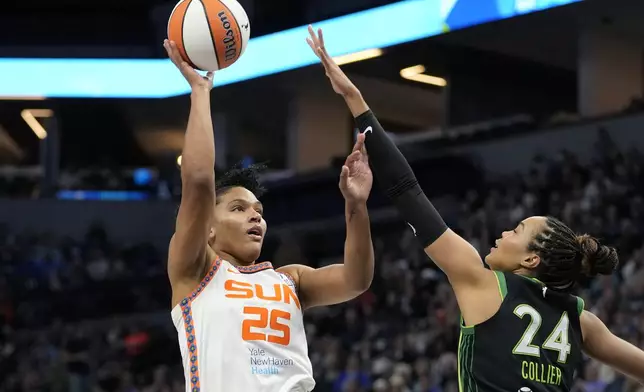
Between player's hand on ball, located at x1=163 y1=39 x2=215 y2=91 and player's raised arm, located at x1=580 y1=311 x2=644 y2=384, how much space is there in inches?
60.4

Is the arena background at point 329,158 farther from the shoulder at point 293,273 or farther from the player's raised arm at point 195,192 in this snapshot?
the player's raised arm at point 195,192

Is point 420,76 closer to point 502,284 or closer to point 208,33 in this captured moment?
point 208,33

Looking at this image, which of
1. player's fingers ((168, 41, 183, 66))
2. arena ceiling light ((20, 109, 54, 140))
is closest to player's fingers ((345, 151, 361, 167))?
player's fingers ((168, 41, 183, 66))

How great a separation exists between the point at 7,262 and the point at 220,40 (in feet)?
48.8

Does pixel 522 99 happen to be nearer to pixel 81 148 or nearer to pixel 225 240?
pixel 81 148

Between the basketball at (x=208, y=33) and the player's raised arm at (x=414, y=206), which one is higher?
the basketball at (x=208, y=33)

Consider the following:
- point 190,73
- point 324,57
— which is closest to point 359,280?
point 324,57

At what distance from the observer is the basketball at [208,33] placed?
3705 millimetres

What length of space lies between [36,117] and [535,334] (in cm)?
1847

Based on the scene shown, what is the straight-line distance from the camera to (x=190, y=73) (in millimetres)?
3549

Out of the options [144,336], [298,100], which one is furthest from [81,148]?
[144,336]

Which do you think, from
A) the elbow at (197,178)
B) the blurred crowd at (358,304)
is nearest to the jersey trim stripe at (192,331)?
the elbow at (197,178)

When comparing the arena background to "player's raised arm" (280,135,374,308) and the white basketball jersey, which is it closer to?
"player's raised arm" (280,135,374,308)

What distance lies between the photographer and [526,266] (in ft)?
11.3
